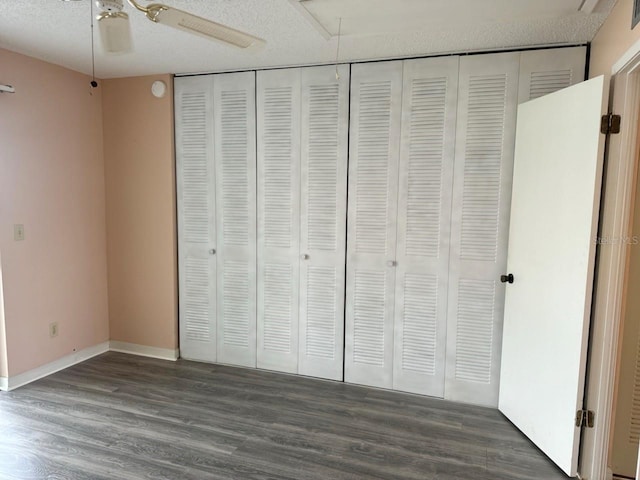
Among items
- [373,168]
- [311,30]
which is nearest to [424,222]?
[373,168]

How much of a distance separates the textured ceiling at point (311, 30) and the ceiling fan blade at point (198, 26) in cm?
61

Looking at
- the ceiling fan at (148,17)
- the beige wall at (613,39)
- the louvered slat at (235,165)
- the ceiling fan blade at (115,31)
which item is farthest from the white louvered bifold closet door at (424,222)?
the ceiling fan blade at (115,31)

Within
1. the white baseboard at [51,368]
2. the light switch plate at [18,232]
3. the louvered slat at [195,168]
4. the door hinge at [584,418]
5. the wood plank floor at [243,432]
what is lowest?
the wood plank floor at [243,432]

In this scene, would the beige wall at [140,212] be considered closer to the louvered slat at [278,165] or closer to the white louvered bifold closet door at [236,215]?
the white louvered bifold closet door at [236,215]

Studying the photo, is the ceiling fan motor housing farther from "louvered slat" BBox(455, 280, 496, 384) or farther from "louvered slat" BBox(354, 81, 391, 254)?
"louvered slat" BBox(455, 280, 496, 384)

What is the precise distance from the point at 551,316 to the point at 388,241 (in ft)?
3.80

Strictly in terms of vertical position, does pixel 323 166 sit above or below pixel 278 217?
above

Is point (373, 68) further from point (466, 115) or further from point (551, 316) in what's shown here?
point (551, 316)

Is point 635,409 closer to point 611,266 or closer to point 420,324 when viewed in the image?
point 611,266

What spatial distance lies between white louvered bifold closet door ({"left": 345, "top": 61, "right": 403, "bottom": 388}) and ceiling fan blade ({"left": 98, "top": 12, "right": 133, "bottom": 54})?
1.83m

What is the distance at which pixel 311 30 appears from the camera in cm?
243

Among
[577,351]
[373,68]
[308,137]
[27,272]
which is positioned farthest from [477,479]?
[27,272]

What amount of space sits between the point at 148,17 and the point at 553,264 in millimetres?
2295

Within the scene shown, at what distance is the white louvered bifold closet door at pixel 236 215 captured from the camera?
333 cm
